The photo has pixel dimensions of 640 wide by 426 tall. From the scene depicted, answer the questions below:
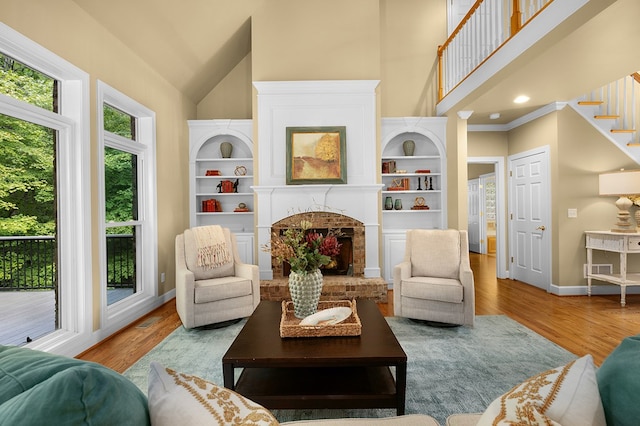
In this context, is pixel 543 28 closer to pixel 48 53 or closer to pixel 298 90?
pixel 298 90

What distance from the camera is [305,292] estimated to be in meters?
2.40

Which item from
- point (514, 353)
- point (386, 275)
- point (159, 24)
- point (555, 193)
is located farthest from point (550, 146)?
point (159, 24)

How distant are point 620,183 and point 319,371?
14.4 feet

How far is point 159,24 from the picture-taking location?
3.75m

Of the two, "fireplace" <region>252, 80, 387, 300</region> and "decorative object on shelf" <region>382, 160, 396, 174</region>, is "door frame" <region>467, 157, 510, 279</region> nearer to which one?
"decorative object on shelf" <region>382, 160, 396, 174</region>

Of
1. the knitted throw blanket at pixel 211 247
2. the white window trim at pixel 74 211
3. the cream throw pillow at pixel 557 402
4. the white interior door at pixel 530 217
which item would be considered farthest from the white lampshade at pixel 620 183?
the white window trim at pixel 74 211

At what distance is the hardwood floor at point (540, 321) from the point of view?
2.93 m

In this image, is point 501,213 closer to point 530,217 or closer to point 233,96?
point 530,217

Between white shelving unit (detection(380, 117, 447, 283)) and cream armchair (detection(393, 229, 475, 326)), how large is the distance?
4.60 ft

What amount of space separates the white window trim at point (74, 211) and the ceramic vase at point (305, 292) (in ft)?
6.31

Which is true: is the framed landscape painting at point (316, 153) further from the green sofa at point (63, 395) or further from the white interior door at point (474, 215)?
the white interior door at point (474, 215)

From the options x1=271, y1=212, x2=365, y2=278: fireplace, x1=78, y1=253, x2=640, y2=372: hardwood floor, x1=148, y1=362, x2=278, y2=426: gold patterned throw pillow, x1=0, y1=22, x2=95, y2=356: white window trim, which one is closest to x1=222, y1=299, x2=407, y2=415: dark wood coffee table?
x1=148, y1=362, x2=278, y2=426: gold patterned throw pillow

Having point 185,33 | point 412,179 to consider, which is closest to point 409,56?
point 412,179

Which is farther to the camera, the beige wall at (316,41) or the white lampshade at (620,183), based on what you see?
the beige wall at (316,41)
